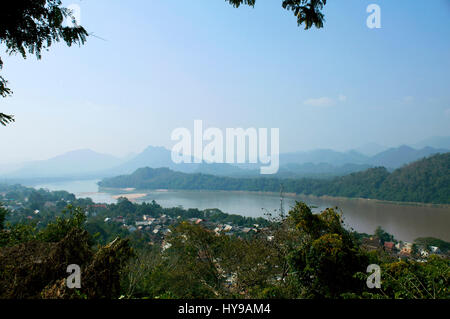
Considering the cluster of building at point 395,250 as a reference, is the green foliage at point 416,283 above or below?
above

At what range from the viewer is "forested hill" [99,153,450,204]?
995 inches

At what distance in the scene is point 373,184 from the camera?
30.7 m

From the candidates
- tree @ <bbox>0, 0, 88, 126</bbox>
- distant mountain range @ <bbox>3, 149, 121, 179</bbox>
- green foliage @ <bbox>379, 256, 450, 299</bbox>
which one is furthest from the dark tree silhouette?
distant mountain range @ <bbox>3, 149, 121, 179</bbox>

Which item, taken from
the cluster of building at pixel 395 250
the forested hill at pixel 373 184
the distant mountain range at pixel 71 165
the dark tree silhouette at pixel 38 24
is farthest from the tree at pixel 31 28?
the distant mountain range at pixel 71 165

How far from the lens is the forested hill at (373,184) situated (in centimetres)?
2528

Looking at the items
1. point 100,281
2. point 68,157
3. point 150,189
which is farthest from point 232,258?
point 68,157
